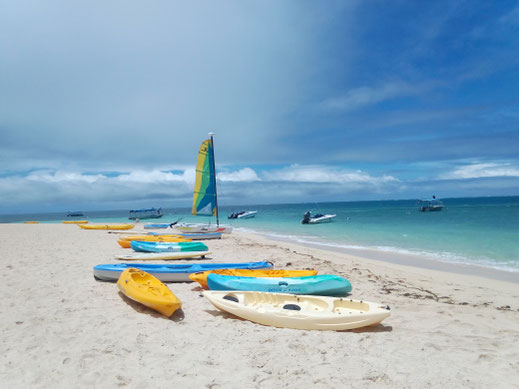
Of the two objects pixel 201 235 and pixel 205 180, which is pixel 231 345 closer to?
pixel 205 180

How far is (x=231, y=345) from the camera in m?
4.86

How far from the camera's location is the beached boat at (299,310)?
18.0 ft

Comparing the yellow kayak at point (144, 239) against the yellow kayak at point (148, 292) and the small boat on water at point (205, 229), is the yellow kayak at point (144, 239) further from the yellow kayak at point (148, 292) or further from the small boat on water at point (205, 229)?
the yellow kayak at point (148, 292)

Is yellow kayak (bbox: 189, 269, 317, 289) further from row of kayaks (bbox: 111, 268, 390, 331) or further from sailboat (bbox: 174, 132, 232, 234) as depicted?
sailboat (bbox: 174, 132, 232, 234)

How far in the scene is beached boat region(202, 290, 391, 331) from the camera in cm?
549

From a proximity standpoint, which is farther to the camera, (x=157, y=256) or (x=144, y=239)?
(x=144, y=239)

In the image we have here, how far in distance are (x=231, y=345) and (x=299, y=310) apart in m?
1.63

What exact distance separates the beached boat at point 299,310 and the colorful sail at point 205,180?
13.3 metres

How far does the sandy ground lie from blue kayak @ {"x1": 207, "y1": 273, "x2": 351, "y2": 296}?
1.79ft

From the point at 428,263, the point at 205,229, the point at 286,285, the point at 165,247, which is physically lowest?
the point at 428,263

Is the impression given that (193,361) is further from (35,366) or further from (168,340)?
(35,366)

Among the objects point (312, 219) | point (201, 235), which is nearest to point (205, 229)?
point (201, 235)

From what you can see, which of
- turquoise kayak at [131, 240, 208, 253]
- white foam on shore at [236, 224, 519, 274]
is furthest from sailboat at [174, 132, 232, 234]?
white foam on shore at [236, 224, 519, 274]

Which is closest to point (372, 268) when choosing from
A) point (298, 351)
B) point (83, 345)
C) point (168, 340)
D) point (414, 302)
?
point (414, 302)
